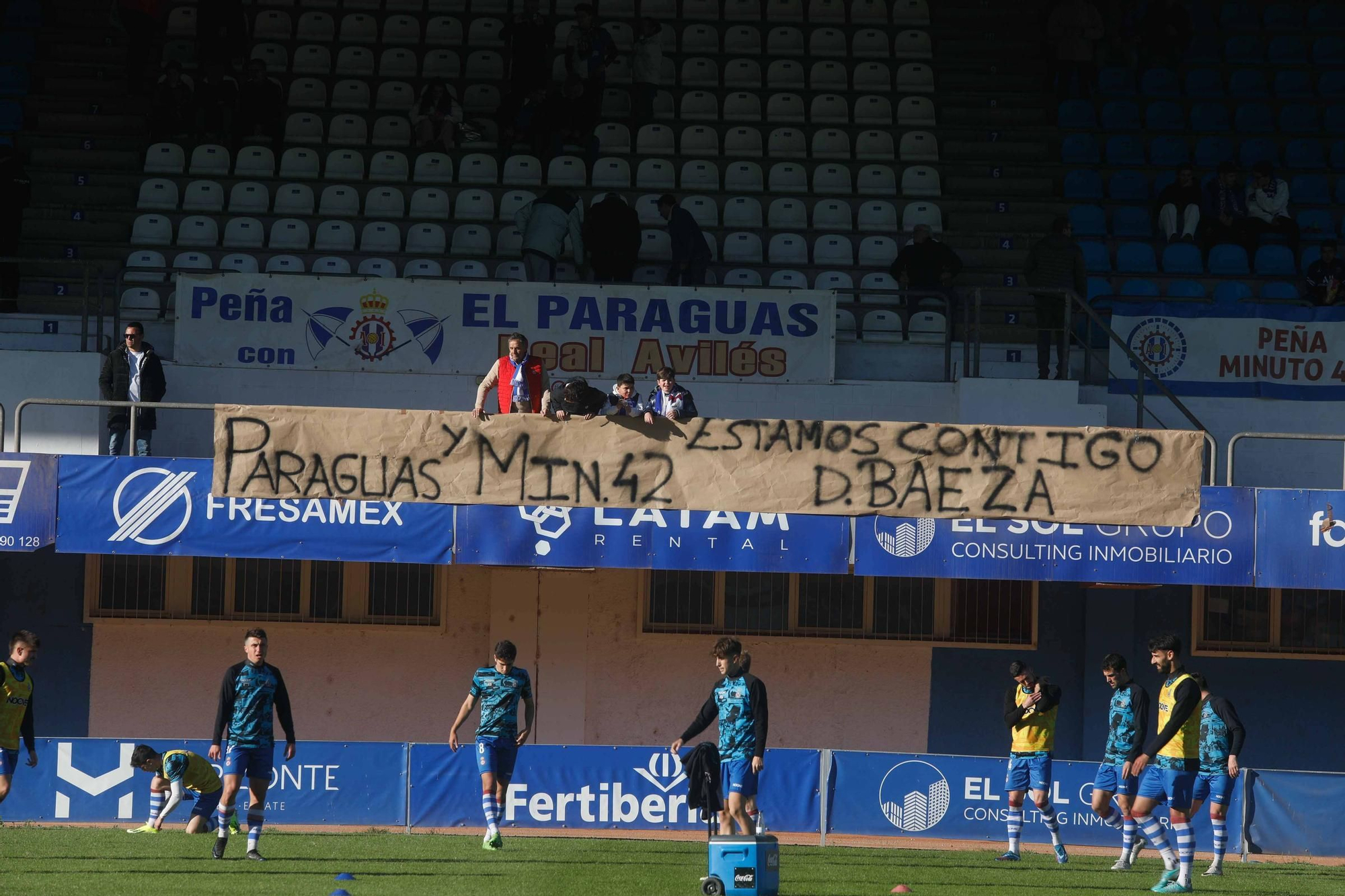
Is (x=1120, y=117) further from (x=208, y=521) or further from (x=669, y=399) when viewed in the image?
(x=208, y=521)

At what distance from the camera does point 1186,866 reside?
12.6m

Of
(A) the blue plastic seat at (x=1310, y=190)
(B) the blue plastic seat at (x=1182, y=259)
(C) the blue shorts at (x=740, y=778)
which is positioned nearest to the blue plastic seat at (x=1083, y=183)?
(B) the blue plastic seat at (x=1182, y=259)

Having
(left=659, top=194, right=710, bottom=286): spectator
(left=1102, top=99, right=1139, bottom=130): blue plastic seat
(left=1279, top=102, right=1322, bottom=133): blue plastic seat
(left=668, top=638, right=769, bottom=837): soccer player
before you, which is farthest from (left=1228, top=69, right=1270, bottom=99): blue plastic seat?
(left=668, top=638, right=769, bottom=837): soccer player

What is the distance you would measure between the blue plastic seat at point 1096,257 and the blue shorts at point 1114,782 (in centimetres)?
827

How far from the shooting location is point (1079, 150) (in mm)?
23594

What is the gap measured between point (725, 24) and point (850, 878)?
15288 millimetres

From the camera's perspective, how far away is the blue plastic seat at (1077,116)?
24.0 meters

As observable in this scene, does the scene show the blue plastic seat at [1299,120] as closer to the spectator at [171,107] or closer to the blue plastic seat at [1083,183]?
the blue plastic seat at [1083,183]

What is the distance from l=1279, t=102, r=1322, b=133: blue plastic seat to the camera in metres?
23.9

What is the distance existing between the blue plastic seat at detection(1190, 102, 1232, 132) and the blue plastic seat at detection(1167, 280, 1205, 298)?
12.7ft

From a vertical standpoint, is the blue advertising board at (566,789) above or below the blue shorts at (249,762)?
below

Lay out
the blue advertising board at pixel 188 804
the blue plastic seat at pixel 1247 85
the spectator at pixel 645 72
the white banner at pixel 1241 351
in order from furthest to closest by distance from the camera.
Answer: the blue plastic seat at pixel 1247 85
the spectator at pixel 645 72
the white banner at pixel 1241 351
the blue advertising board at pixel 188 804

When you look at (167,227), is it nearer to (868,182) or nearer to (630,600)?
(630,600)

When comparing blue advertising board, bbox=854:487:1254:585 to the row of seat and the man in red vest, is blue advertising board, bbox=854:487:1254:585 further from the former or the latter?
the row of seat
